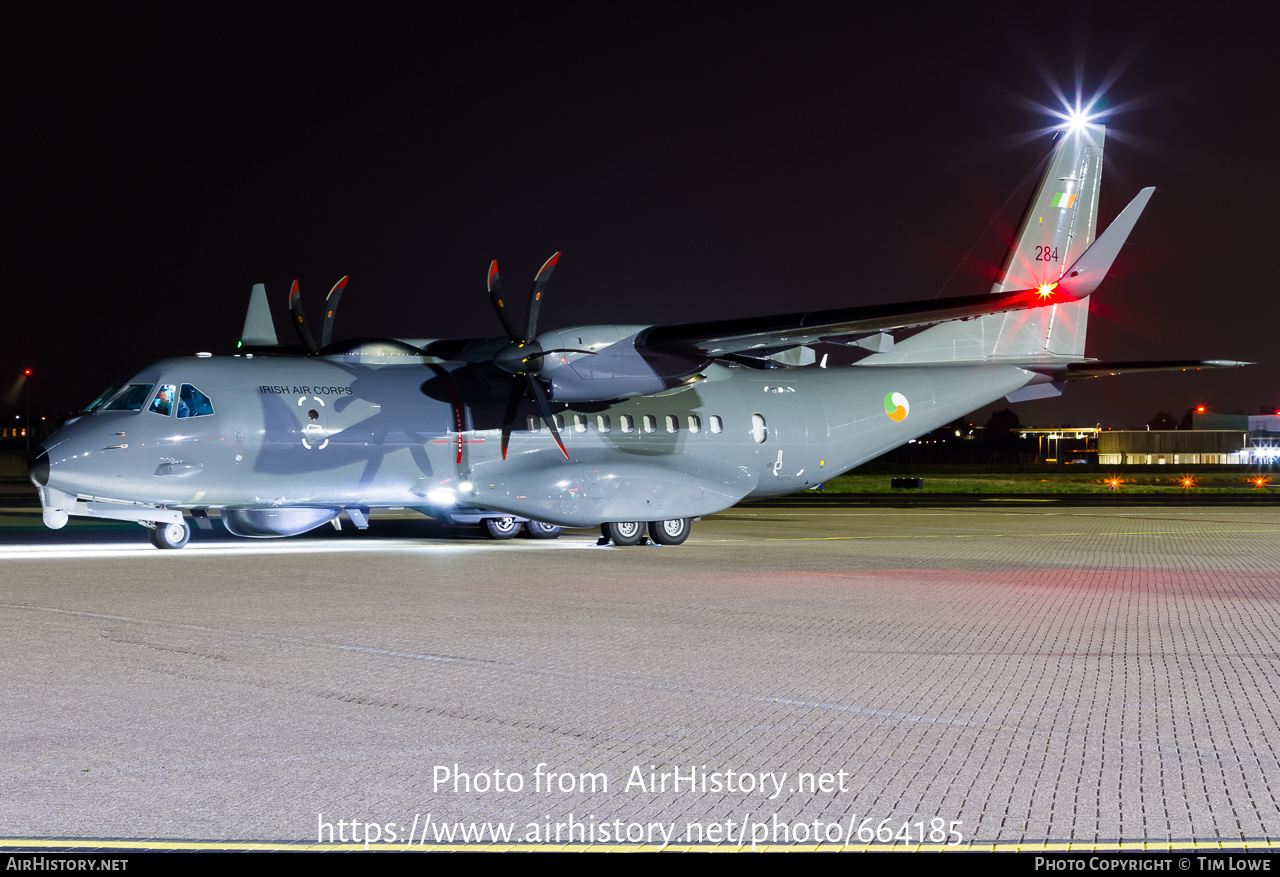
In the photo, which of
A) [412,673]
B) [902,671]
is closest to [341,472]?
[412,673]

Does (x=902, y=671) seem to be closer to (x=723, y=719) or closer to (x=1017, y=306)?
(x=723, y=719)

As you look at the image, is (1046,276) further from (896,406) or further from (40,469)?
(40,469)

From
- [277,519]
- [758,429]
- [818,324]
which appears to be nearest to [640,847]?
[818,324]

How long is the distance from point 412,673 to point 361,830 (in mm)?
3981

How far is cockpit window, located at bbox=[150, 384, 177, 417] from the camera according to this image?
64.8 ft

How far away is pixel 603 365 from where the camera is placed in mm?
21219

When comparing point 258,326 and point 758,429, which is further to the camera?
point 258,326

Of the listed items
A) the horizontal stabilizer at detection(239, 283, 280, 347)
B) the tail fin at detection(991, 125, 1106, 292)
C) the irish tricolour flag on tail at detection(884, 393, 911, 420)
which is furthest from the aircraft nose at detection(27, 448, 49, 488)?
the tail fin at detection(991, 125, 1106, 292)

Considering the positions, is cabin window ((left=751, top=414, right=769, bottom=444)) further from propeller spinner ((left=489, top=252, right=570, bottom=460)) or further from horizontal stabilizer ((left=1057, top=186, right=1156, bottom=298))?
horizontal stabilizer ((left=1057, top=186, right=1156, bottom=298))

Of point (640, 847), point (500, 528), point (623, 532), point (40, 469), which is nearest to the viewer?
point (640, 847)

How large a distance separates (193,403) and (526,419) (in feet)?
20.2

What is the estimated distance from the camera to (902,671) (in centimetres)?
958

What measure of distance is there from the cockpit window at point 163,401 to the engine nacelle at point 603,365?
661cm

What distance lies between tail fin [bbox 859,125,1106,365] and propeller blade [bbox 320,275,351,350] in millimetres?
12287
